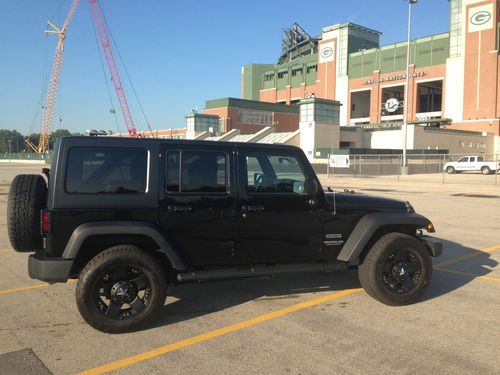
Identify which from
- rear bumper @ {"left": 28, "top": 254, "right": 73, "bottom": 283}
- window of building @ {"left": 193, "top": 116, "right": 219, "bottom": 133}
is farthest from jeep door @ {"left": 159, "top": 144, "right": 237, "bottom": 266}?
window of building @ {"left": 193, "top": 116, "right": 219, "bottom": 133}

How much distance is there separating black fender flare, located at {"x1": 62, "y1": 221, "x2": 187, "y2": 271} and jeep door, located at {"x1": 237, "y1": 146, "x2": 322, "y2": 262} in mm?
736

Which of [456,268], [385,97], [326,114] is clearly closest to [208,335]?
[456,268]

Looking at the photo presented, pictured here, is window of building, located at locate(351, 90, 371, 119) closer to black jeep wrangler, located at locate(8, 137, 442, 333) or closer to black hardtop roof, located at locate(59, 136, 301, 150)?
black jeep wrangler, located at locate(8, 137, 442, 333)

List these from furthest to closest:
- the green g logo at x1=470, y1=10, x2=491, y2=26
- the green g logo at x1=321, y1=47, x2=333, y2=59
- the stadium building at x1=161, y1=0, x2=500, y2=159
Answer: the green g logo at x1=321, y1=47, x2=333, y2=59 < the green g logo at x1=470, y1=10, x2=491, y2=26 < the stadium building at x1=161, y1=0, x2=500, y2=159

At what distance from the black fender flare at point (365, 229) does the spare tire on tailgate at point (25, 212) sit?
3160 mm

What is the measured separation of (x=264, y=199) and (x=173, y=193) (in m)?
0.95

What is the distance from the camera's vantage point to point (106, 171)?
447cm

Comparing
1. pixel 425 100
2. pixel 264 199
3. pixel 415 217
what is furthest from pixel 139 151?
pixel 425 100

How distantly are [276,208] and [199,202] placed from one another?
32.7 inches

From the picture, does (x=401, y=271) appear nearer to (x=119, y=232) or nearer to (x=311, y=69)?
(x=119, y=232)

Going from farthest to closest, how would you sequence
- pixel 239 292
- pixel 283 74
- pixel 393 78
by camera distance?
1. pixel 283 74
2. pixel 393 78
3. pixel 239 292

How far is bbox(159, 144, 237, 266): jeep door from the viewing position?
4.60 m

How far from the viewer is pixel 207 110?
8438 cm

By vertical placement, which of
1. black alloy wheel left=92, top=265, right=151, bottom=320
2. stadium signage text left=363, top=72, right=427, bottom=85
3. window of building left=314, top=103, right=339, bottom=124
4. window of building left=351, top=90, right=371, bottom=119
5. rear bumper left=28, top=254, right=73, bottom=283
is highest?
stadium signage text left=363, top=72, right=427, bottom=85
